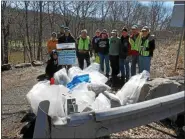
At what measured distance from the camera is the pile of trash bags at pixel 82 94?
4238 mm

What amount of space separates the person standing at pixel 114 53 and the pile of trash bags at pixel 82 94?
287cm

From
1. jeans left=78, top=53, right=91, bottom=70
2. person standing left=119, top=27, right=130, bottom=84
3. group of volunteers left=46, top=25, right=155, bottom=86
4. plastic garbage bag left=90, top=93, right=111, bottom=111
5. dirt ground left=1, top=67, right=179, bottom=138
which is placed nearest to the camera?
plastic garbage bag left=90, top=93, right=111, bottom=111

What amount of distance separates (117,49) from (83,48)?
1.55 meters

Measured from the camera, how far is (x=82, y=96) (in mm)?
4957

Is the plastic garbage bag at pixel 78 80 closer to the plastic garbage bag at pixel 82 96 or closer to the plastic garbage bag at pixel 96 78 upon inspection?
the plastic garbage bag at pixel 96 78

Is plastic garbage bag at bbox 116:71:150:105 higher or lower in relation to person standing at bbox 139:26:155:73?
lower

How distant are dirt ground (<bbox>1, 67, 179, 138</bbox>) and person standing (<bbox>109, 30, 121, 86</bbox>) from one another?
2.87 m

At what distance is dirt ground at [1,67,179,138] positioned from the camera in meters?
4.82

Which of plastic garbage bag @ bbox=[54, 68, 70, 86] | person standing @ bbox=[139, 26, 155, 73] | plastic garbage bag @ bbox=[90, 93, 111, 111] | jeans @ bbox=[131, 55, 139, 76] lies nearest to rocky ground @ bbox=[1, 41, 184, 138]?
plastic garbage bag @ bbox=[90, 93, 111, 111]

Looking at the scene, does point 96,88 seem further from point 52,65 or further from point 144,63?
point 52,65

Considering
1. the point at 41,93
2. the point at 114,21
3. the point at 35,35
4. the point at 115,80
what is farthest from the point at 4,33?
the point at 41,93

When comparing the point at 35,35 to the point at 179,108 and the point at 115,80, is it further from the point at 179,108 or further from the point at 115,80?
the point at 179,108

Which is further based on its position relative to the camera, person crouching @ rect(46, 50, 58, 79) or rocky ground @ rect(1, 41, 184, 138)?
person crouching @ rect(46, 50, 58, 79)

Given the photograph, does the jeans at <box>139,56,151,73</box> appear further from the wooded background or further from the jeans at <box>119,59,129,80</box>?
the wooded background
